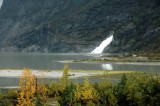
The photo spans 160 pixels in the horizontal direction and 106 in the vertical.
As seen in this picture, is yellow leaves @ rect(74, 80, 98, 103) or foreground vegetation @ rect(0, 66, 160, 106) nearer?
foreground vegetation @ rect(0, 66, 160, 106)

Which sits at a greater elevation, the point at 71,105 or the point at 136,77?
the point at 136,77

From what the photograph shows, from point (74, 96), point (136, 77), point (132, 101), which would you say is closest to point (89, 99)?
point (74, 96)

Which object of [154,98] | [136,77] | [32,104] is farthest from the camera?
[136,77]

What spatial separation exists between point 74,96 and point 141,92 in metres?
8.96

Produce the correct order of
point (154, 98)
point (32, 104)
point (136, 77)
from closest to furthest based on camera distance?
point (32, 104) < point (154, 98) < point (136, 77)

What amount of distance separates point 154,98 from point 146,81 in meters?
3.80

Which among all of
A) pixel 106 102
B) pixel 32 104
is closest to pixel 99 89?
pixel 106 102

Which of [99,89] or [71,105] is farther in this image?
[99,89]

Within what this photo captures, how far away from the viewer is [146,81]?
197ft

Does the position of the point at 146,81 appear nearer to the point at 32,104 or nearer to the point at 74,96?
the point at 74,96

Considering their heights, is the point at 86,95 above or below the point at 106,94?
below

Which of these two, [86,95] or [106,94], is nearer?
[86,95]

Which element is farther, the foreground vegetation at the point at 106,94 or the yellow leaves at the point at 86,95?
the yellow leaves at the point at 86,95

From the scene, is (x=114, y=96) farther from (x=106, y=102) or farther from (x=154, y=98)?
(x=154, y=98)
